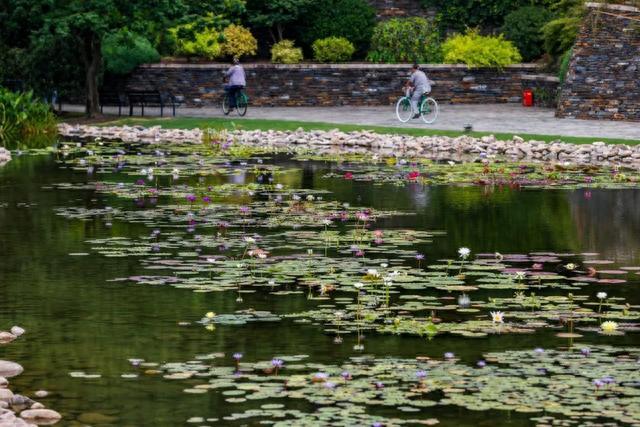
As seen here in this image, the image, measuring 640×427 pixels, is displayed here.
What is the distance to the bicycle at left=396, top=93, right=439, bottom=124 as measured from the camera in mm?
33312

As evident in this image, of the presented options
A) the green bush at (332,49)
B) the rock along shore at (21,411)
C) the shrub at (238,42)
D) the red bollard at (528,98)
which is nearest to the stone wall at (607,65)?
the red bollard at (528,98)

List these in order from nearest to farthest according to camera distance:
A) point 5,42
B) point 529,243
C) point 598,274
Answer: point 598,274 < point 529,243 < point 5,42

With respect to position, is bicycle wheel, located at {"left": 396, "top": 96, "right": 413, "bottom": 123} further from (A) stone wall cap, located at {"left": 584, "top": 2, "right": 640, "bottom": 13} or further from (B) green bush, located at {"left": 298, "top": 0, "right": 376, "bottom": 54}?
(B) green bush, located at {"left": 298, "top": 0, "right": 376, "bottom": 54}

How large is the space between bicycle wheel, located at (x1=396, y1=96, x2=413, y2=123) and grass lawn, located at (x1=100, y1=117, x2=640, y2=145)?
2.04m

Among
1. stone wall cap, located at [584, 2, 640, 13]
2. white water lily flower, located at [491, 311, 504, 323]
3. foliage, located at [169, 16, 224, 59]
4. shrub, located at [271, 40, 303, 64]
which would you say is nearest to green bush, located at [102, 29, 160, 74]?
foliage, located at [169, 16, 224, 59]

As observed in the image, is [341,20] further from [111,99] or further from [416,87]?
[416,87]

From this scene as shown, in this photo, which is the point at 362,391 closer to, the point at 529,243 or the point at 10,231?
the point at 529,243

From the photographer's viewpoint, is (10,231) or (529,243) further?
(10,231)

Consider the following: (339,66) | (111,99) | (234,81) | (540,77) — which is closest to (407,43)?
(339,66)

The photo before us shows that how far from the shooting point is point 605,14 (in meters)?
32.2

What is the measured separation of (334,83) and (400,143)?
13.1 meters

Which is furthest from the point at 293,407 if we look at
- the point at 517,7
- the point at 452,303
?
the point at 517,7

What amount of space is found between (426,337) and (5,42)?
3577 cm

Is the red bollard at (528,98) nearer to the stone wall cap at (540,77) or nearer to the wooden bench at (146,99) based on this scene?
the stone wall cap at (540,77)
